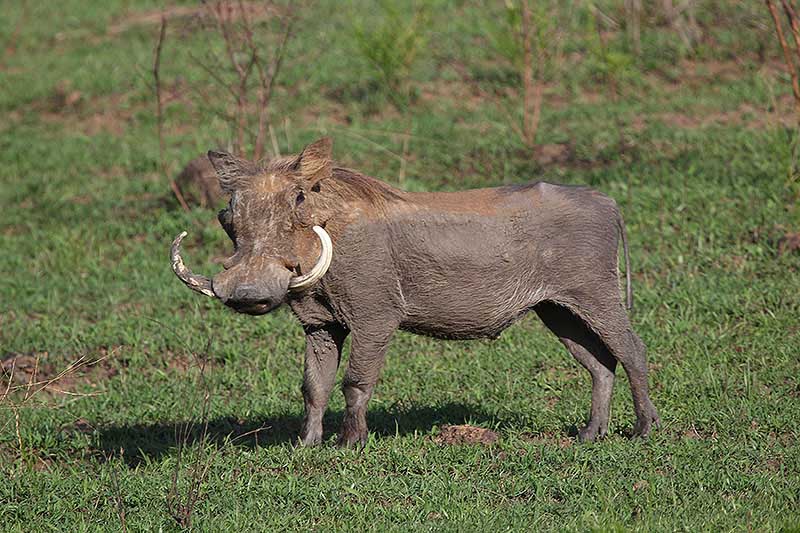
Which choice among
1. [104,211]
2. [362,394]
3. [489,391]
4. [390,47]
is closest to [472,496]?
[362,394]

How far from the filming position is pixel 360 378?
18.1ft

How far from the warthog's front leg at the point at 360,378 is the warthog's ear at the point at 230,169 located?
0.87m

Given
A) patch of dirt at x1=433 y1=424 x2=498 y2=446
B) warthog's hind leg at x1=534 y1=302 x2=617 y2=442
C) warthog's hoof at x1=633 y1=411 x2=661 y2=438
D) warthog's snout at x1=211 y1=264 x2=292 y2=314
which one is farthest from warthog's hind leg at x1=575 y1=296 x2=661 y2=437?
warthog's snout at x1=211 y1=264 x2=292 y2=314

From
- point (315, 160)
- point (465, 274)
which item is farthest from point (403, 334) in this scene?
point (315, 160)

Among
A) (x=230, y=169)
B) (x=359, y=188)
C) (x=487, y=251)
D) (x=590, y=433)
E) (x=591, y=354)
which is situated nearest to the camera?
(x=230, y=169)

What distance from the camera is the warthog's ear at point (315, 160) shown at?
5.26 meters

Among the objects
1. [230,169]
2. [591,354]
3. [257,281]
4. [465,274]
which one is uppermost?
[230,169]

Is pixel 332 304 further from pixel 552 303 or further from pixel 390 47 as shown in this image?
pixel 390 47

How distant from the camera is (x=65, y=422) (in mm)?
6426

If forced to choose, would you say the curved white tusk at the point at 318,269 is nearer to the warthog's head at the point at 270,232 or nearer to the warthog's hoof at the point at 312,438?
the warthog's head at the point at 270,232

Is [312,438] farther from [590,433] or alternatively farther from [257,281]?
[590,433]

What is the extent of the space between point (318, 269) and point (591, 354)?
1690 mm

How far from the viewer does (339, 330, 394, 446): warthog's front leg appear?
5.48 m

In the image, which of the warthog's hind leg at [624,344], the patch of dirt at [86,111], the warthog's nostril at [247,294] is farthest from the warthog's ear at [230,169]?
the patch of dirt at [86,111]
